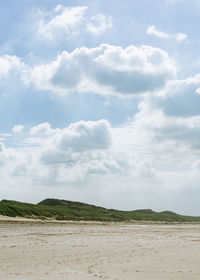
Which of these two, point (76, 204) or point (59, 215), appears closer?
point (59, 215)

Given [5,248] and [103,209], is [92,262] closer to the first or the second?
[5,248]

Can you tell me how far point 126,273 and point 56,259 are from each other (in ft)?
18.3

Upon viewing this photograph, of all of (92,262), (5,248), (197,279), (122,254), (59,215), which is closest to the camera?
(197,279)

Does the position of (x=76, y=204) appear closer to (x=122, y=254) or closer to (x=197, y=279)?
(x=122, y=254)

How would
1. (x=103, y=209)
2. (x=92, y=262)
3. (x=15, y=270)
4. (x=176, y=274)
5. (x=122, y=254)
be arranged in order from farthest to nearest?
(x=103, y=209)
(x=122, y=254)
(x=92, y=262)
(x=15, y=270)
(x=176, y=274)

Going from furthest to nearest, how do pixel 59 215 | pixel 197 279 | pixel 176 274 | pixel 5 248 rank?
pixel 59 215 → pixel 5 248 → pixel 176 274 → pixel 197 279

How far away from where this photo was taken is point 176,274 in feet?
42.9

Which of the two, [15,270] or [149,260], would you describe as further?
[149,260]

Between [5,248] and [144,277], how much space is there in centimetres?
1266

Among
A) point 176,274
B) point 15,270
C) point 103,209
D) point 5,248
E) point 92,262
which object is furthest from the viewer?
point 103,209

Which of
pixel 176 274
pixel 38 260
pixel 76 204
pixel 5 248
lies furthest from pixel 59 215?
pixel 176 274

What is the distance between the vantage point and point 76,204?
12800cm

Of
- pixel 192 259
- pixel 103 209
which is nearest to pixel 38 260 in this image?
pixel 192 259

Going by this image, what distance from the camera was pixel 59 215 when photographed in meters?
83.4
